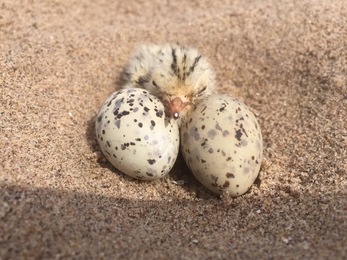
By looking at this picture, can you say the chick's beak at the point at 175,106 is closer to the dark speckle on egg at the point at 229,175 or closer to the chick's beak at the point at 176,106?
the chick's beak at the point at 176,106

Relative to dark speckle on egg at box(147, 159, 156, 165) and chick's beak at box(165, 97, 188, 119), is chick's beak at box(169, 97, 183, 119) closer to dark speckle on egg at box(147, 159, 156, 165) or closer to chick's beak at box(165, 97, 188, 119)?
chick's beak at box(165, 97, 188, 119)

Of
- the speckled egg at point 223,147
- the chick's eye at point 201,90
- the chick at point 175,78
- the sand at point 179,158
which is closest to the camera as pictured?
the sand at point 179,158

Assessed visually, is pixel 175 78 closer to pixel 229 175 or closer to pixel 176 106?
pixel 176 106

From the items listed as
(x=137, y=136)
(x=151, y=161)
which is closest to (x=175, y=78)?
(x=137, y=136)

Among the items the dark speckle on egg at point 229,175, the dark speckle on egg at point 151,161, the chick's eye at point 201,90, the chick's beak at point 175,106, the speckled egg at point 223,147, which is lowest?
the dark speckle on egg at point 151,161

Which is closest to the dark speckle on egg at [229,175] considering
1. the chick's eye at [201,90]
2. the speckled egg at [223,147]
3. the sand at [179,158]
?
the speckled egg at [223,147]
